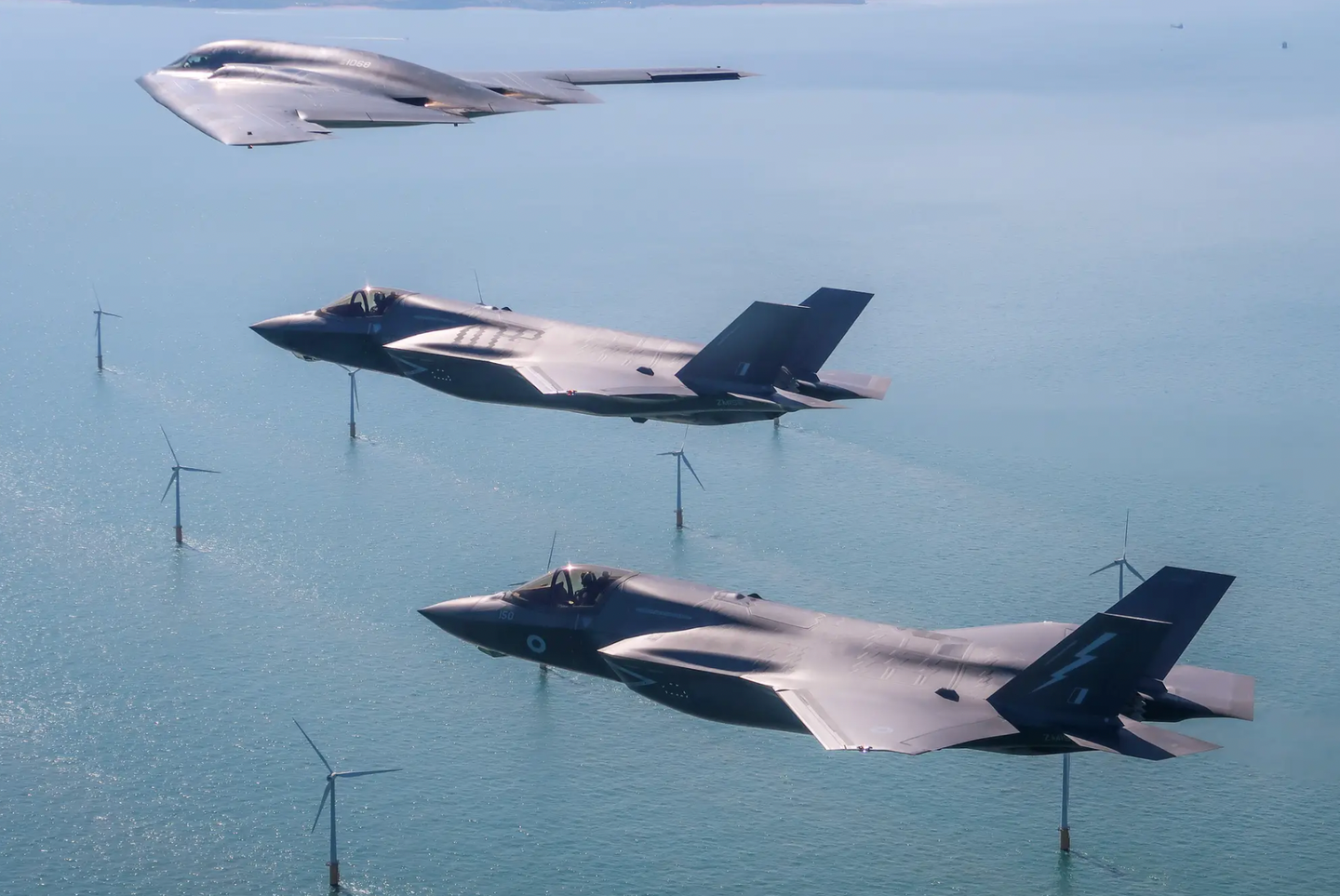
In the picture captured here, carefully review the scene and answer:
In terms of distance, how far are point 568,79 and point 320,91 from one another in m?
25.4

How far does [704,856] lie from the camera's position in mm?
86375

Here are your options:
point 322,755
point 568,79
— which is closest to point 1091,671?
point 322,755

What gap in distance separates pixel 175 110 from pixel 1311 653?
82.0 m

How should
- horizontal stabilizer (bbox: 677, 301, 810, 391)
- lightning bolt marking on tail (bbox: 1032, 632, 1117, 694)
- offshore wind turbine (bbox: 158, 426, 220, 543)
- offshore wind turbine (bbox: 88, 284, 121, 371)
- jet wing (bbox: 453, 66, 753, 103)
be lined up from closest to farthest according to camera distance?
lightning bolt marking on tail (bbox: 1032, 632, 1117, 694) → horizontal stabilizer (bbox: 677, 301, 810, 391) → jet wing (bbox: 453, 66, 753, 103) → offshore wind turbine (bbox: 158, 426, 220, 543) → offshore wind turbine (bbox: 88, 284, 121, 371)

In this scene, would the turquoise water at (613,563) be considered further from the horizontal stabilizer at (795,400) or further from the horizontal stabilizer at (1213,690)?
the horizontal stabilizer at (795,400)

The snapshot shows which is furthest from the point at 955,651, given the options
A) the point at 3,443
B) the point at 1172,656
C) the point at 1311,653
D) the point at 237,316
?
the point at 237,316

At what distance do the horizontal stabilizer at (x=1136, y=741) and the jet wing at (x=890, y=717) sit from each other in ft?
10.1

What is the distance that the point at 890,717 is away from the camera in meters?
63.1

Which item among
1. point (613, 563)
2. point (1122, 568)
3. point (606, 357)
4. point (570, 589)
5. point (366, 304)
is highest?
point (366, 304)

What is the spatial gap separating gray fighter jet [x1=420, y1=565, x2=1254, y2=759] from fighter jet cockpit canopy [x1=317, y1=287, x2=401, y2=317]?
23272 millimetres

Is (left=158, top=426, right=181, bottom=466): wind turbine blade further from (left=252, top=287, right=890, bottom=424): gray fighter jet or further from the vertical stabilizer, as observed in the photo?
the vertical stabilizer

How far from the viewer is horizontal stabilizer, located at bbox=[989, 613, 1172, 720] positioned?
197 feet

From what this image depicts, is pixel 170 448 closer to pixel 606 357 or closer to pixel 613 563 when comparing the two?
pixel 613 563

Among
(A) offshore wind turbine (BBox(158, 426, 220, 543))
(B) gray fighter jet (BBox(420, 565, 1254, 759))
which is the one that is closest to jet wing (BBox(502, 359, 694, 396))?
(B) gray fighter jet (BBox(420, 565, 1254, 759))
